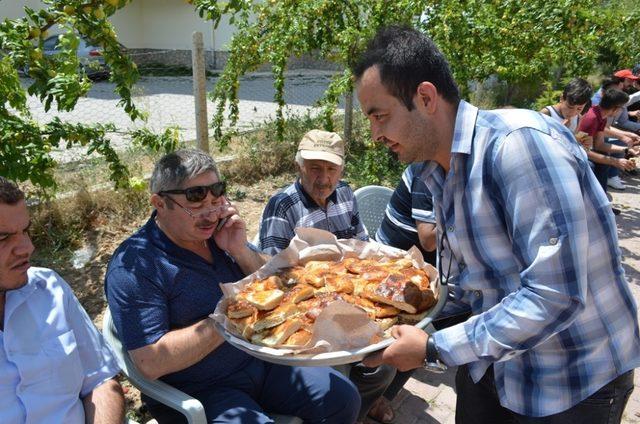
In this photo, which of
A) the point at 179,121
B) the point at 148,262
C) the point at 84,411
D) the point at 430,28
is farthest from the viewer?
the point at 179,121

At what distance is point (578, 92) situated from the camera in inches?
197

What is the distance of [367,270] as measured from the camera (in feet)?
7.67

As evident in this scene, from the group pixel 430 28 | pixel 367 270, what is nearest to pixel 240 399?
pixel 367 270

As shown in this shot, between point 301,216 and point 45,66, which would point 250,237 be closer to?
point 301,216

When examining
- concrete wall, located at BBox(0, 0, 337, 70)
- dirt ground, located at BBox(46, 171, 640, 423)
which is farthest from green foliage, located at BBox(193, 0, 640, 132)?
concrete wall, located at BBox(0, 0, 337, 70)

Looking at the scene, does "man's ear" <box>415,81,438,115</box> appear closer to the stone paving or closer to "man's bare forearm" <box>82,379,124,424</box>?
"man's bare forearm" <box>82,379,124,424</box>

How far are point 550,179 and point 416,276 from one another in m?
0.99

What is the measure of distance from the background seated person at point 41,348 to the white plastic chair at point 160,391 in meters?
0.09

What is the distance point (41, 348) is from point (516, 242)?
5.39ft

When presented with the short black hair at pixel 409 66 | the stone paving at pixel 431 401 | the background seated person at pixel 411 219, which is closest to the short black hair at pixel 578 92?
the stone paving at pixel 431 401

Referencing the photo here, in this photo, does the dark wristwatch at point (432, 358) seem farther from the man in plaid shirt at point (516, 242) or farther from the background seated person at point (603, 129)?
the background seated person at point (603, 129)

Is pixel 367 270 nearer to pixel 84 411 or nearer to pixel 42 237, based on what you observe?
pixel 84 411

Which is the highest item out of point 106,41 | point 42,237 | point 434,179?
point 106,41

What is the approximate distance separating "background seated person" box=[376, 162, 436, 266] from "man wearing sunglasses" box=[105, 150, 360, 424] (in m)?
0.94
